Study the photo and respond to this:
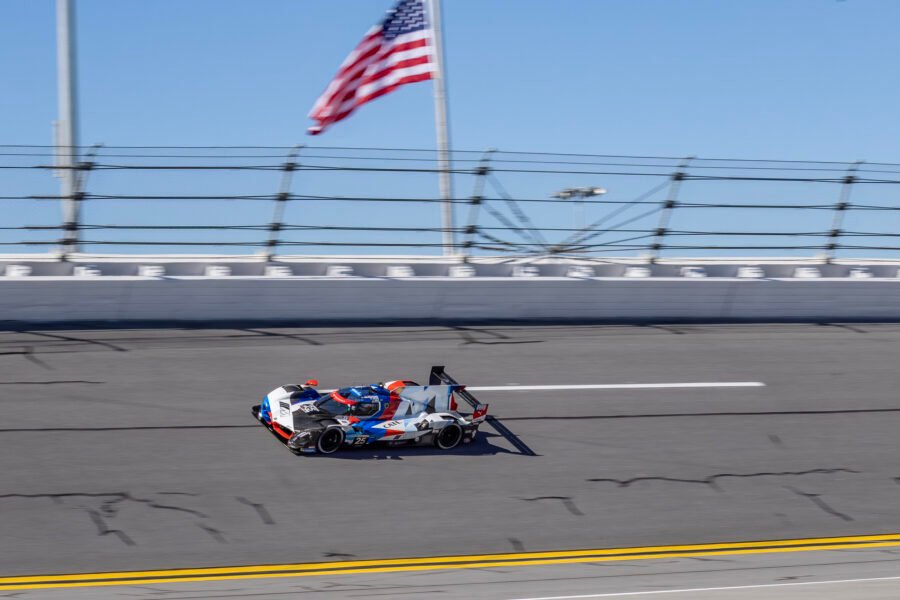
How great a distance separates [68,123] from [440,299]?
6.37 meters

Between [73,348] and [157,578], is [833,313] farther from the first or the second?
[157,578]

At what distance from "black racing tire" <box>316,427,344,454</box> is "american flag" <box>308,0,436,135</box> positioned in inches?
375

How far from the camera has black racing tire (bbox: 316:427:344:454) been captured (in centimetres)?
1105

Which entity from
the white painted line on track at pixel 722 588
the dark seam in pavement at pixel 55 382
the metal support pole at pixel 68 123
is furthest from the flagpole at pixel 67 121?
the white painted line on track at pixel 722 588

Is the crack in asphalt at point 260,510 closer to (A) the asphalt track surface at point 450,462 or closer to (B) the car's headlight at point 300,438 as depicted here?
(A) the asphalt track surface at point 450,462

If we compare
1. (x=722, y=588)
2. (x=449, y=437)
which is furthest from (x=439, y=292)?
(x=722, y=588)

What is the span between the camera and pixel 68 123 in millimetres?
17531

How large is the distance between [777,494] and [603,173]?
750 cm

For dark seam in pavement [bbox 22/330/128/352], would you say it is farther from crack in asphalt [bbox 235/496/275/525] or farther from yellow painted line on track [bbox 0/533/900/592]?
yellow painted line on track [bbox 0/533/900/592]

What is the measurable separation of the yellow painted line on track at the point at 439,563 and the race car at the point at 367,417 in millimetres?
1991

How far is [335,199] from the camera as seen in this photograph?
16.6 m

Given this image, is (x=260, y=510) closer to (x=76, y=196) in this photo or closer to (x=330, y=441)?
(x=330, y=441)

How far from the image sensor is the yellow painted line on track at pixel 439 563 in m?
8.62

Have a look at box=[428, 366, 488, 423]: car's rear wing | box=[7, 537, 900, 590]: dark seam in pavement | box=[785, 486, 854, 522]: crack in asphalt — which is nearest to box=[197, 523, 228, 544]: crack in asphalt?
box=[7, 537, 900, 590]: dark seam in pavement
